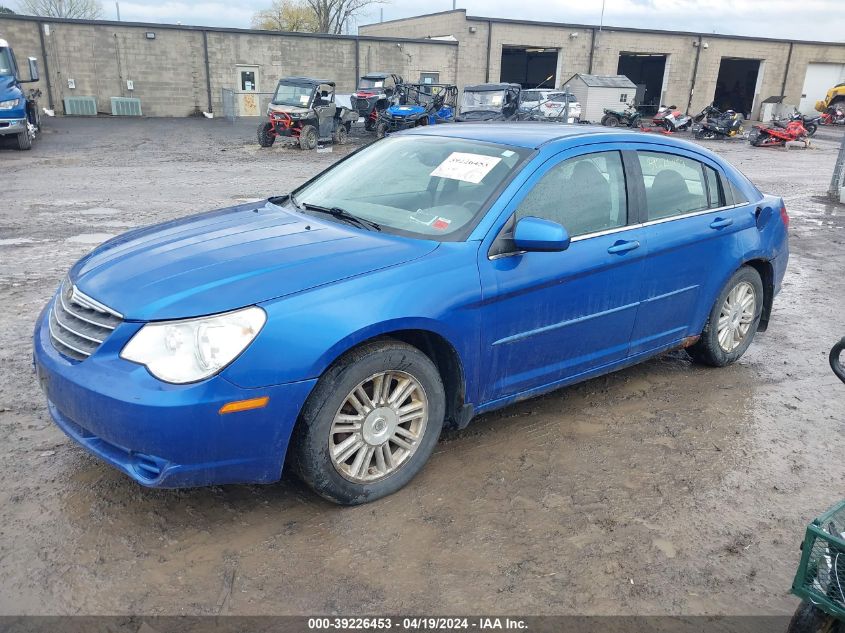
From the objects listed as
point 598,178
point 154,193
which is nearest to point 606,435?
point 598,178

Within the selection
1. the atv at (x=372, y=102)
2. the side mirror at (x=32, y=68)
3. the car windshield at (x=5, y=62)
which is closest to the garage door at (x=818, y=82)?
the atv at (x=372, y=102)

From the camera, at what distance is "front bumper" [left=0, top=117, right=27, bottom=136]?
55.8 ft

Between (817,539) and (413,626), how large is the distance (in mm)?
1350

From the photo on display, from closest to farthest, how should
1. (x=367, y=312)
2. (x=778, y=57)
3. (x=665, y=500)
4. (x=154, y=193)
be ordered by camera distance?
(x=367, y=312), (x=665, y=500), (x=154, y=193), (x=778, y=57)

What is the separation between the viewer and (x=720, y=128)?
28.6 meters

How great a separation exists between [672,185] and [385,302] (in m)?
2.30

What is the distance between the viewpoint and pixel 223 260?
3.07m

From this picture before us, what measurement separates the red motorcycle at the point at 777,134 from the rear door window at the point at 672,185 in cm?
2491

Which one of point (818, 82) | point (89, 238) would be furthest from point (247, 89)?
point (818, 82)

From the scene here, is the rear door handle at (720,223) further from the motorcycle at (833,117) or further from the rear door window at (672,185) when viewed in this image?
the motorcycle at (833,117)

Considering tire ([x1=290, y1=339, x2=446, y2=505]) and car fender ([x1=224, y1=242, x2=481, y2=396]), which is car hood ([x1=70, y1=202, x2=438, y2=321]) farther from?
tire ([x1=290, y1=339, x2=446, y2=505])

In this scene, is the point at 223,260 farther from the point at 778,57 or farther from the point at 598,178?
the point at 778,57

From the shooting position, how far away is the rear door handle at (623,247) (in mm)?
3828

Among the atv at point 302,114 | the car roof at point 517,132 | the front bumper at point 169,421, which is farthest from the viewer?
the atv at point 302,114
